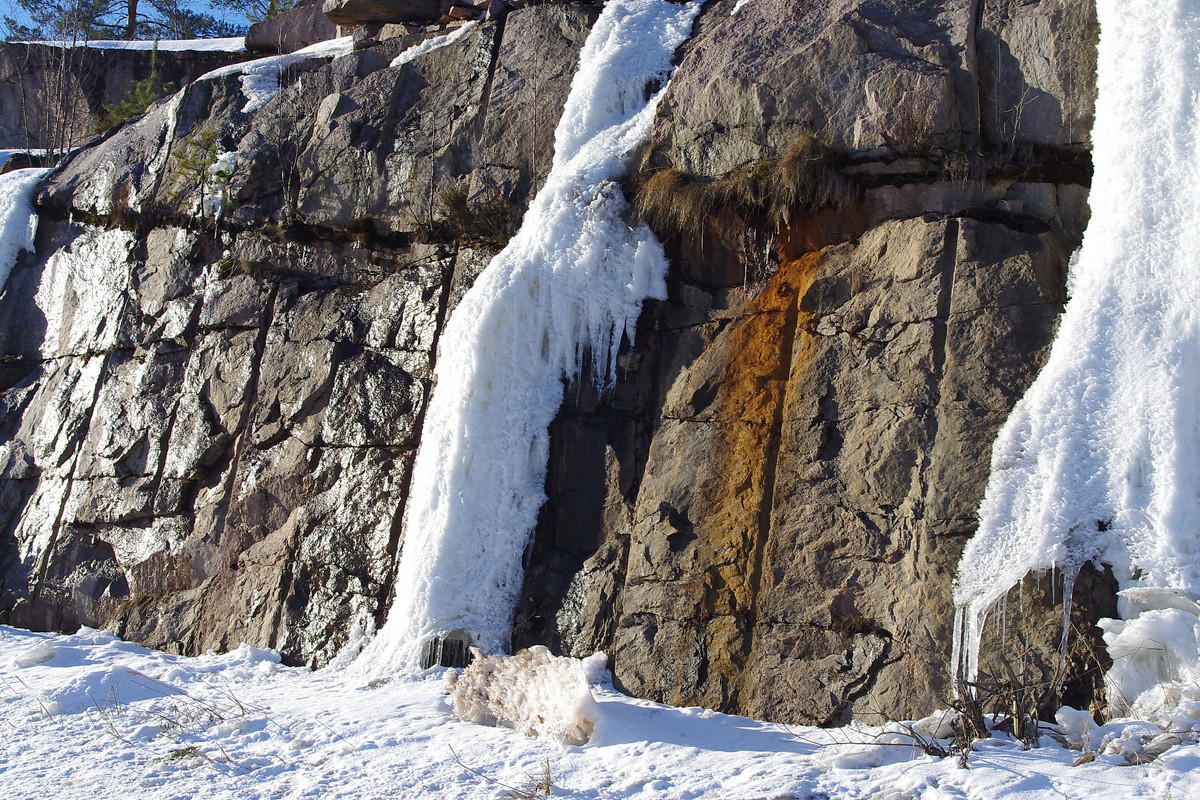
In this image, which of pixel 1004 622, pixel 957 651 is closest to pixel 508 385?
pixel 957 651

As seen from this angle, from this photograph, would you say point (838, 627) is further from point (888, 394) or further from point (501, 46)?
point (501, 46)

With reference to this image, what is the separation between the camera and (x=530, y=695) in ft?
16.1

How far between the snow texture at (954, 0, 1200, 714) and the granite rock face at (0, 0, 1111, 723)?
0.16 meters

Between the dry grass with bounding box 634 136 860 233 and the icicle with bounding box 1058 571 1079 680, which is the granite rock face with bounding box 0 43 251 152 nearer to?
the dry grass with bounding box 634 136 860 233

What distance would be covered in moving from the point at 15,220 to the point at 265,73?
10.2 feet

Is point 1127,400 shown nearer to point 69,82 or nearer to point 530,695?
point 530,695

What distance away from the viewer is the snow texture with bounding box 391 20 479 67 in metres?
8.83

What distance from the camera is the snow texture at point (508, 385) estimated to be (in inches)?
244

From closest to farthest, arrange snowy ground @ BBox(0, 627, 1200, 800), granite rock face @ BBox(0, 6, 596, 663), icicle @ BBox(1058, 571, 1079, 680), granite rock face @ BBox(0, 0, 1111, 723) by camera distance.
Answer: snowy ground @ BBox(0, 627, 1200, 800) → icicle @ BBox(1058, 571, 1079, 680) → granite rock face @ BBox(0, 0, 1111, 723) → granite rock face @ BBox(0, 6, 596, 663)

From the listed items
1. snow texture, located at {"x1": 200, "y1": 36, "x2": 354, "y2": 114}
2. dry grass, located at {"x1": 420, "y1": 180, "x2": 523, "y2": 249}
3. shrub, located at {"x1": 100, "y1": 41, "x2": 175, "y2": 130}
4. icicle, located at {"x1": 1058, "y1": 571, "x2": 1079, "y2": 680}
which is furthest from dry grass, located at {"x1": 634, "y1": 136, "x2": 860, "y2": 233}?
shrub, located at {"x1": 100, "y1": 41, "x2": 175, "y2": 130}

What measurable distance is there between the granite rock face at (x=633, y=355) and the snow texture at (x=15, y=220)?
2.50ft

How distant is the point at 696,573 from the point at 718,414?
3.31 feet

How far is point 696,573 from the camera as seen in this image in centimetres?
561

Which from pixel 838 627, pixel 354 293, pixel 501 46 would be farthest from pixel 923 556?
pixel 501 46
